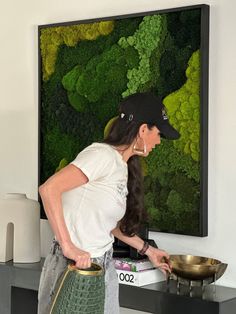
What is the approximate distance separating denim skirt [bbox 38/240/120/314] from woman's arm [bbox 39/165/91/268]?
0.15m

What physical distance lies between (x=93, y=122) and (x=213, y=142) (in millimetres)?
648

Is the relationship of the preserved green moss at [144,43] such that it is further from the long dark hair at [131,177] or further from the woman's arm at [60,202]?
the woman's arm at [60,202]

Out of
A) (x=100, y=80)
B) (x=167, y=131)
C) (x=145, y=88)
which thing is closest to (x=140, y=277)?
(x=167, y=131)

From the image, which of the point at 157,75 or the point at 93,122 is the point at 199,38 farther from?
the point at 93,122

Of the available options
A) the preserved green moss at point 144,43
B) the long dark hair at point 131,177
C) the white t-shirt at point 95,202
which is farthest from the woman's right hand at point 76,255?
the preserved green moss at point 144,43

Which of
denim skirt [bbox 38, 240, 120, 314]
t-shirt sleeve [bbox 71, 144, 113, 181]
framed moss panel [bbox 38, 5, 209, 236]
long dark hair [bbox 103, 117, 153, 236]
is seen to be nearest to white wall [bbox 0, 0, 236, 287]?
framed moss panel [bbox 38, 5, 209, 236]

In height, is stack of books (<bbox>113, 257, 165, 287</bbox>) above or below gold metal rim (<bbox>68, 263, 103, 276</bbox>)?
below

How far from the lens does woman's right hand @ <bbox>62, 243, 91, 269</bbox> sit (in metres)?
2.21

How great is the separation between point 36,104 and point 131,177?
3.87 ft

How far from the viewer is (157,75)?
3014 millimetres

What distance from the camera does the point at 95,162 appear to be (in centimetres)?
227

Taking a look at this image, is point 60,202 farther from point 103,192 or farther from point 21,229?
point 21,229

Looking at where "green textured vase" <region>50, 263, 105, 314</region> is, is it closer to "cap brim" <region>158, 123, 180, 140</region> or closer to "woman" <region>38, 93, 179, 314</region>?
"woman" <region>38, 93, 179, 314</region>

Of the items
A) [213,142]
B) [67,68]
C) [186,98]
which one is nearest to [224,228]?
[213,142]
